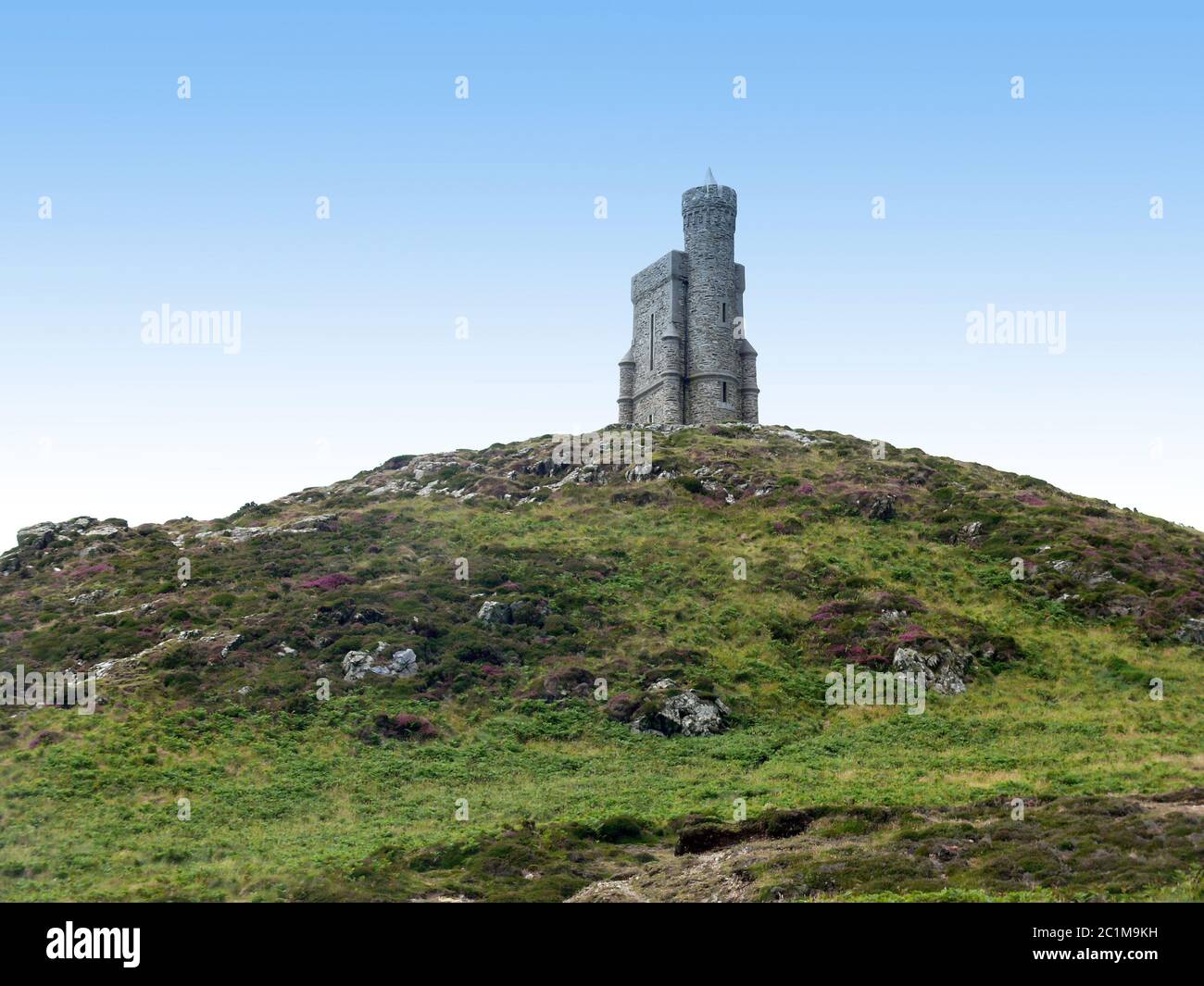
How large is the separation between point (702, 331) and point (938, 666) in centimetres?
4457

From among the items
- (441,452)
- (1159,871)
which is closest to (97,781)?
(1159,871)

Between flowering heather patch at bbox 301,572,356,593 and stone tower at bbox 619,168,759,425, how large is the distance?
117 feet

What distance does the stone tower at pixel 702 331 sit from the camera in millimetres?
80188

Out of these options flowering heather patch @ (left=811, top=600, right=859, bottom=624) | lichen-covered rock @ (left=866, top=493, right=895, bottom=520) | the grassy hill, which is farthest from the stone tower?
flowering heather patch @ (left=811, top=600, right=859, bottom=624)

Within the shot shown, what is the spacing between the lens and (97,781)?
3122cm

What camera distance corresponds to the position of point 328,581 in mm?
50031

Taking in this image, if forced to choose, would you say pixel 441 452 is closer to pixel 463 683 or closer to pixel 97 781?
pixel 463 683

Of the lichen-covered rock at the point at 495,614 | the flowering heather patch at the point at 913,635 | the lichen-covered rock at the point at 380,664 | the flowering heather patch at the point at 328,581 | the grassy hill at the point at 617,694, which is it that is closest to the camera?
the grassy hill at the point at 617,694

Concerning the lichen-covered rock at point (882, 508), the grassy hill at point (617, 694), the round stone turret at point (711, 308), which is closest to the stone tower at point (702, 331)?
the round stone turret at point (711, 308)

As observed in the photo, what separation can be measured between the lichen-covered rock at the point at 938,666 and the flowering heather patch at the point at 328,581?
26339 millimetres

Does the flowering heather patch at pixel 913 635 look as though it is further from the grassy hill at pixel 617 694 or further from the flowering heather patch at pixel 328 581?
the flowering heather patch at pixel 328 581

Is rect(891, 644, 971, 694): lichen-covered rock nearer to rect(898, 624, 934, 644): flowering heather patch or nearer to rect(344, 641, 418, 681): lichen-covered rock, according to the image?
rect(898, 624, 934, 644): flowering heather patch

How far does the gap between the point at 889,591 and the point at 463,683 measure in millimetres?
20296

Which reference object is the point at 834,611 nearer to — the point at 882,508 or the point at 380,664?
the point at 882,508
